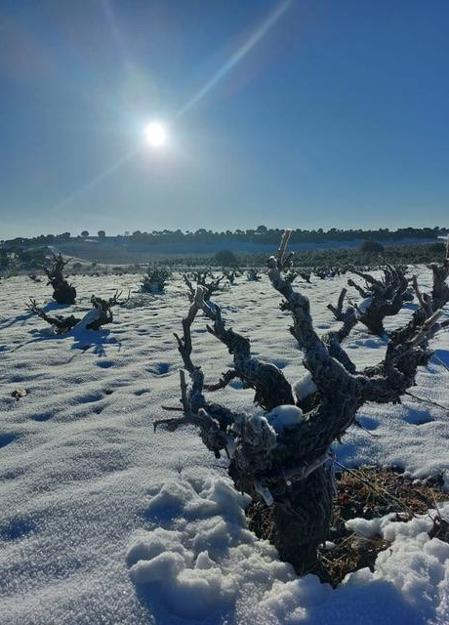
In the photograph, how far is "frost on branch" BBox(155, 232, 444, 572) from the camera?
1732 millimetres

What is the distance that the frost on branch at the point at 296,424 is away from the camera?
68.2 inches

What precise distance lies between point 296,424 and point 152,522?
1004mm

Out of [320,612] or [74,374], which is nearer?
[320,612]

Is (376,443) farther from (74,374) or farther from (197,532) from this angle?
(74,374)

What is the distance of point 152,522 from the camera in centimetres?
231

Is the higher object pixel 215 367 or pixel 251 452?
pixel 251 452

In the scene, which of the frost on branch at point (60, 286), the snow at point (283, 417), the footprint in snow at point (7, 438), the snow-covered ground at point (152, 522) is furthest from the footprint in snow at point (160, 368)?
the frost on branch at point (60, 286)

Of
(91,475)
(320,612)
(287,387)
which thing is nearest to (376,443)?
(287,387)

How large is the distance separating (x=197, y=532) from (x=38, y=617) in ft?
2.50

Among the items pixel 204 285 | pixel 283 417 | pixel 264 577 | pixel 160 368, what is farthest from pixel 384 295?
pixel 264 577

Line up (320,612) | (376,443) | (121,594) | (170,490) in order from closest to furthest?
(320,612)
(121,594)
(170,490)
(376,443)

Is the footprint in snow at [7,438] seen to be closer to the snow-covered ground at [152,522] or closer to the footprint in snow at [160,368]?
the snow-covered ground at [152,522]

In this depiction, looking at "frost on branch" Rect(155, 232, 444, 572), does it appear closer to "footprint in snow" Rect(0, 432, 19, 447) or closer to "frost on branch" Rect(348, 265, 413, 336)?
"footprint in snow" Rect(0, 432, 19, 447)

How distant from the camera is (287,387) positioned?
219 cm
